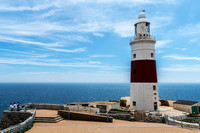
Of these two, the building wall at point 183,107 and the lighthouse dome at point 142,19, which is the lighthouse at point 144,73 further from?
the building wall at point 183,107

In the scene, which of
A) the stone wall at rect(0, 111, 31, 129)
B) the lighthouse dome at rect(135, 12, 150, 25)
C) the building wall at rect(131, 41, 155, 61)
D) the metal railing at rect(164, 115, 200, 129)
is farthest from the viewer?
the lighthouse dome at rect(135, 12, 150, 25)

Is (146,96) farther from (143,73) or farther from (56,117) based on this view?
(56,117)

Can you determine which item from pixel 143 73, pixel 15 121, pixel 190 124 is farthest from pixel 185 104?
pixel 15 121

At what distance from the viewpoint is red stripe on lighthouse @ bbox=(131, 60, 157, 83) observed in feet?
87.2

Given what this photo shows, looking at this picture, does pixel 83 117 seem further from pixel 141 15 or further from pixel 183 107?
pixel 141 15

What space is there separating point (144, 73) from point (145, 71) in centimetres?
38

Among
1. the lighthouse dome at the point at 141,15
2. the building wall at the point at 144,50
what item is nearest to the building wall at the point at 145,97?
the building wall at the point at 144,50

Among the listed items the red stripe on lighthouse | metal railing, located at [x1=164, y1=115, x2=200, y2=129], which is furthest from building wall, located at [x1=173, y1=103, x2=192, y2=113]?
metal railing, located at [x1=164, y1=115, x2=200, y2=129]

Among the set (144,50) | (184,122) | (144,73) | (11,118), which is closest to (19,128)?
(11,118)

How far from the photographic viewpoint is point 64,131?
49.5 ft

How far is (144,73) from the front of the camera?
26.6 m

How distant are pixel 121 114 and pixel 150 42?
1343 cm

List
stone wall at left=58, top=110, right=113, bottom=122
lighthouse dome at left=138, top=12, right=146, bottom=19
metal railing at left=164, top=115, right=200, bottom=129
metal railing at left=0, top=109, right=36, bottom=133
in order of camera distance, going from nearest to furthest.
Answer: metal railing at left=0, top=109, right=36, bottom=133, metal railing at left=164, top=115, right=200, bottom=129, stone wall at left=58, top=110, right=113, bottom=122, lighthouse dome at left=138, top=12, right=146, bottom=19

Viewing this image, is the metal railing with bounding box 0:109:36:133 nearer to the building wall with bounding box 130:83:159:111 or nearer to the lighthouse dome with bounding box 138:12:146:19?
the building wall with bounding box 130:83:159:111
